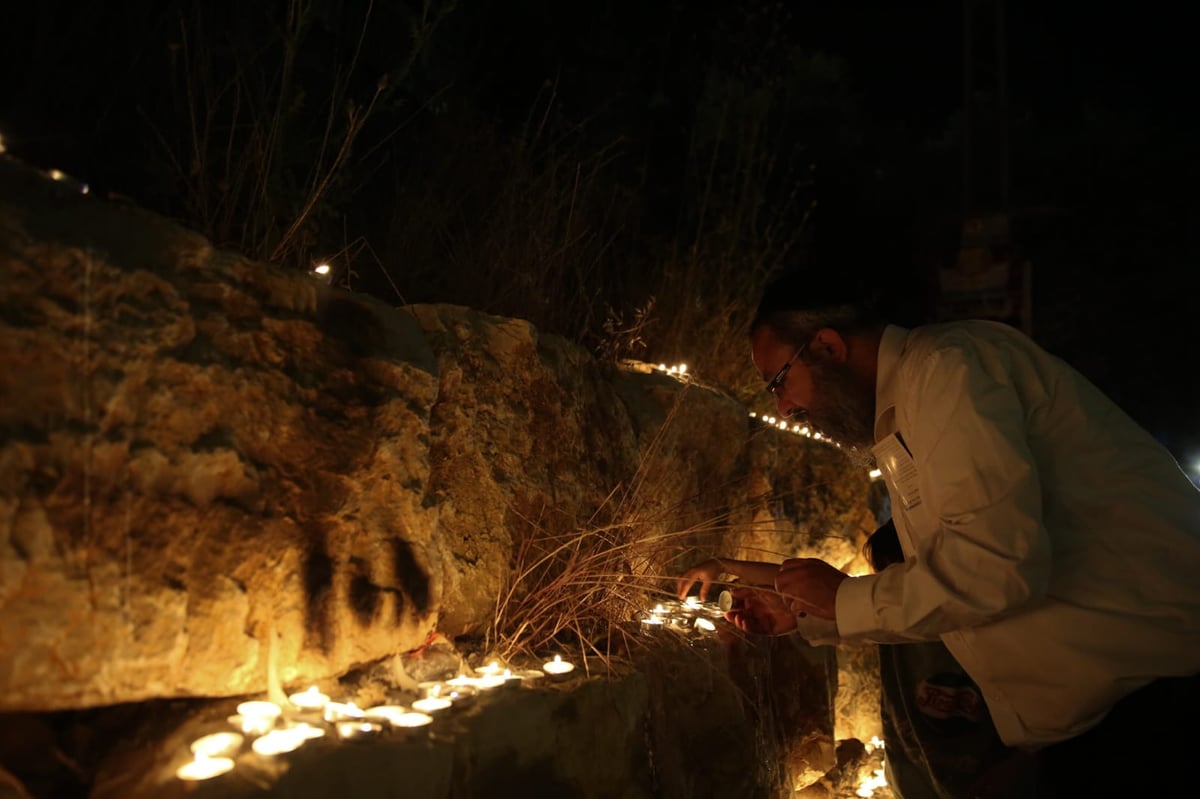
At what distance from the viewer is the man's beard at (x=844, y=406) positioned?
2.32 m

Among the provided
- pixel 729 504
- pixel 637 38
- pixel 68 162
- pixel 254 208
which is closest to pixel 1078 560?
pixel 729 504

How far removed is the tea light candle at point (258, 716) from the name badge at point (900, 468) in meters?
1.58

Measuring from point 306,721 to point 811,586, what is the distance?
132cm

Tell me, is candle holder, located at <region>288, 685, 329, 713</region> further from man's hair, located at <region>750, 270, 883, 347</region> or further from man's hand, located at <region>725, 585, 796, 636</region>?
man's hair, located at <region>750, 270, 883, 347</region>

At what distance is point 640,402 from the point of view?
3781 millimetres


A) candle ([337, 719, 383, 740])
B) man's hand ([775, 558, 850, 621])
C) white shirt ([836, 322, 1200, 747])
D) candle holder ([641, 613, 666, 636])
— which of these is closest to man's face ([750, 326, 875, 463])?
white shirt ([836, 322, 1200, 747])

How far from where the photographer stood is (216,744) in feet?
5.16

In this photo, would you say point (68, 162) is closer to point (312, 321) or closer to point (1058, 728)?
point (312, 321)

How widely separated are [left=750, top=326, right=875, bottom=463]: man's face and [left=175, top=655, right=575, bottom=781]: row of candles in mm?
1150

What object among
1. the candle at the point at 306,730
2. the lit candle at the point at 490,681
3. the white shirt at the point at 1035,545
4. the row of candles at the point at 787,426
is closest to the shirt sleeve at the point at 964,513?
the white shirt at the point at 1035,545

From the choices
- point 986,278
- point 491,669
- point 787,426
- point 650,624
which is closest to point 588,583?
point 650,624

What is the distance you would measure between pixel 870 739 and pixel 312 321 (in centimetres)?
404

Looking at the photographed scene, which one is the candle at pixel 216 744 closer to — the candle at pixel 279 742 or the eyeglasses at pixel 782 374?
the candle at pixel 279 742

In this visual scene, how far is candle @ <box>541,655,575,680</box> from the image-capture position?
2.33m
